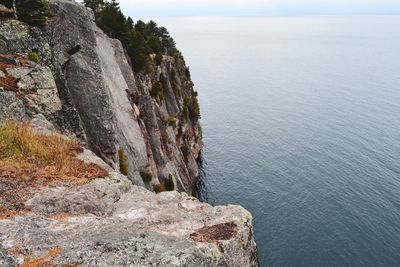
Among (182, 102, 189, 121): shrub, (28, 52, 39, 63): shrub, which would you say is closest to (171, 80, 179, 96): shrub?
(182, 102, 189, 121): shrub

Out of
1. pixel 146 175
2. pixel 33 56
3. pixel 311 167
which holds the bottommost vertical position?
pixel 311 167

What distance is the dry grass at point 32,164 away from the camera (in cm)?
1248

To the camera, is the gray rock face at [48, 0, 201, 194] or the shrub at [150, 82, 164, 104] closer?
the gray rock face at [48, 0, 201, 194]

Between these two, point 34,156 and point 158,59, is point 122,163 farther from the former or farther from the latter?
point 158,59

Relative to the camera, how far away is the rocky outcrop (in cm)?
938

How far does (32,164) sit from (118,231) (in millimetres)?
5288

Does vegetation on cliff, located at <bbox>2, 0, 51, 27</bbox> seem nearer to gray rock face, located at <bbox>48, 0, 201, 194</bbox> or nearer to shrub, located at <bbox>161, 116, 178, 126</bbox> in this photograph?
gray rock face, located at <bbox>48, 0, 201, 194</bbox>

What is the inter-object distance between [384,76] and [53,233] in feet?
641

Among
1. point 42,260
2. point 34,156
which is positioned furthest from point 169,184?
point 42,260

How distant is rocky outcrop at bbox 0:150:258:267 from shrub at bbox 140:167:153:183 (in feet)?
75.7

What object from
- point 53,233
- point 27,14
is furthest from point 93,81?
point 53,233

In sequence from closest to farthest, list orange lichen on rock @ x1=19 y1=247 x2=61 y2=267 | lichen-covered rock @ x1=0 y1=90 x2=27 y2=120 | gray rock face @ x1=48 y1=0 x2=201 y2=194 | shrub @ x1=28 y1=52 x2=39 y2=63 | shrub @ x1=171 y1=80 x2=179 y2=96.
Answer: orange lichen on rock @ x1=19 y1=247 x2=61 y2=267, lichen-covered rock @ x1=0 y1=90 x2=27 y2=120, shrub @ x1=28 y1=52 x2=39 y2=63, gray rock face @ x1=48 y1=0 x2=201 y2=194, shrub @ x1=171 y1=80 x2=179 y2=96

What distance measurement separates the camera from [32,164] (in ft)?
45.6

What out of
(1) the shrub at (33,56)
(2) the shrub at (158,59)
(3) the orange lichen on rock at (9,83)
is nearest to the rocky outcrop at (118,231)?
(3) the orange lichen on rock at (9,83)
